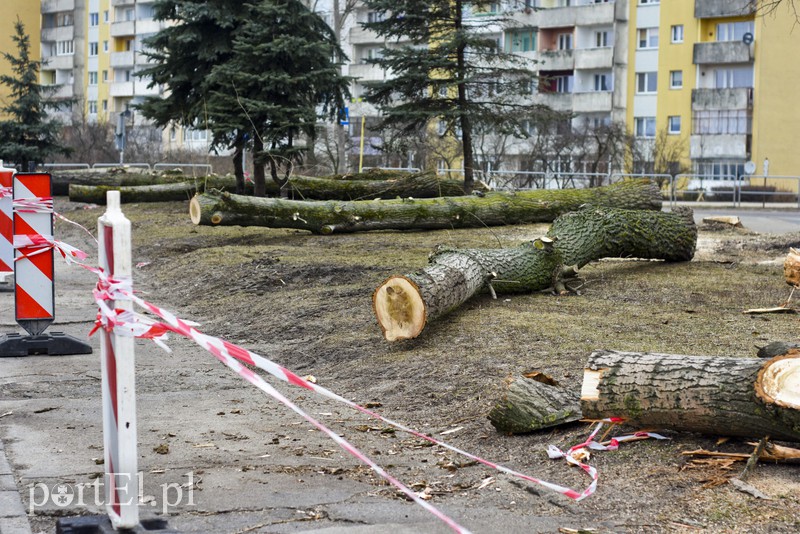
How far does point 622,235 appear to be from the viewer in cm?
1328

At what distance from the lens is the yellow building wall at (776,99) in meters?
61.1

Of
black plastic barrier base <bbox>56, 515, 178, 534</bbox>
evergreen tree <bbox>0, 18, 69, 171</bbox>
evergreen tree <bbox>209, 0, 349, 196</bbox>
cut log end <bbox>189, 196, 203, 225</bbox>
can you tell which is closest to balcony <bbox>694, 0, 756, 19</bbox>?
evergreen tree <bbox>0, 18, 69, 171</bbox>

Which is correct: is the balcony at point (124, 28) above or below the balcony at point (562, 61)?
above

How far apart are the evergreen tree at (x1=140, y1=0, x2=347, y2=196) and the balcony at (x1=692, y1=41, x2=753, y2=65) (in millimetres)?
41897

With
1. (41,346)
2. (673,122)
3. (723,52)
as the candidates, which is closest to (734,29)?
(723,52)

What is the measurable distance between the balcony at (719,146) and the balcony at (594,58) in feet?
23.0

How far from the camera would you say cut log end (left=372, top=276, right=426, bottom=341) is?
31.0 feet

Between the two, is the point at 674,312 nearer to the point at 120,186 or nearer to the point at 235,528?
Result: the point at 235,528

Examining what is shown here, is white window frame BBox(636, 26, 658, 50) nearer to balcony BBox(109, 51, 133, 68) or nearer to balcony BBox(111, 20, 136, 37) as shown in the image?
balcony BBox(109, 51, 133, 68)

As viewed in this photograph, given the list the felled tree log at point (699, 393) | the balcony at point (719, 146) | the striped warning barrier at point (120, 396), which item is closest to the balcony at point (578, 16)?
the balcony at point (719, 146)

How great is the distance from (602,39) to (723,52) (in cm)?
822

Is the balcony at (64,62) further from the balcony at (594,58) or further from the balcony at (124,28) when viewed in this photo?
the balcony at (594,58)

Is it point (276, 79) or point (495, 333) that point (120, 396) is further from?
point (276, 79)

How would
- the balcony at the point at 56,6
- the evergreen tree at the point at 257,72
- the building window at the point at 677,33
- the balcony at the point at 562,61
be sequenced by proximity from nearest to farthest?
the evergreen tree at the point at 257,72 → the building window at the point at 677,33 → the balcony at the point at 562,61 → the balcony at the point at 56,6
